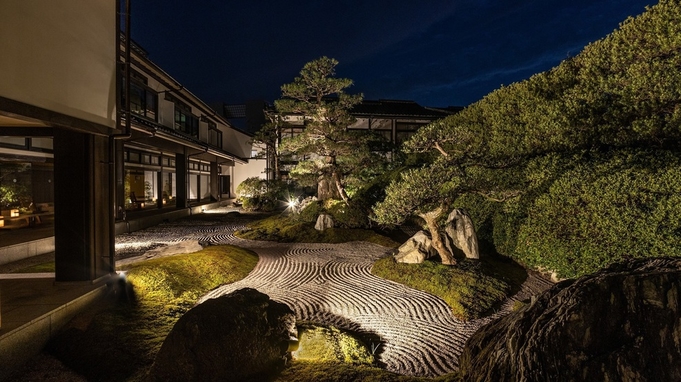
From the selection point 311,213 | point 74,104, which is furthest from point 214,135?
point 74,104

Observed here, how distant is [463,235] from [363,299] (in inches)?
136

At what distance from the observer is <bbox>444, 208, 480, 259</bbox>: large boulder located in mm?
7699

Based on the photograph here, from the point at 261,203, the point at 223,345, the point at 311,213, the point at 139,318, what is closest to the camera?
the point at 223,345

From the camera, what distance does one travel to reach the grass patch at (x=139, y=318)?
3.45 metres

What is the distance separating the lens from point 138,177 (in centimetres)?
1741

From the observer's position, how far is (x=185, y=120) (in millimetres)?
19672

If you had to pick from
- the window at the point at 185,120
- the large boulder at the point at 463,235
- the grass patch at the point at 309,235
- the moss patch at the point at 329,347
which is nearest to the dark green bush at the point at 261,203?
the window at the point at 185,120

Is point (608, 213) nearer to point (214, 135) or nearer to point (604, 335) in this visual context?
point (604, 335)

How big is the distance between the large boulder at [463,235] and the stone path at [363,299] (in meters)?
1.36

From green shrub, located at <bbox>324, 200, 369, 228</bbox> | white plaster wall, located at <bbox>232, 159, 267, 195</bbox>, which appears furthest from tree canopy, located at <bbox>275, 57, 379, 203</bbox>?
white plaster wall, located at <bbox>232, 159, 267, 195</bbox>

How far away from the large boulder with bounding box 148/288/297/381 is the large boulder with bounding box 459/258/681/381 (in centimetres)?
226

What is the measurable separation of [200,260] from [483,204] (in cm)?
822

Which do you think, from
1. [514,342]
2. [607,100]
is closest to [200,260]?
[514,342]

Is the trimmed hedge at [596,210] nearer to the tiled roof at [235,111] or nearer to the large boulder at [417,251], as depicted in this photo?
the large boulder at [417,251]
